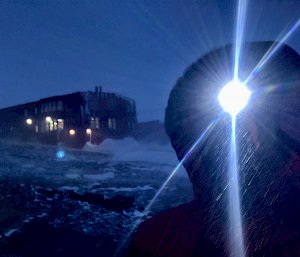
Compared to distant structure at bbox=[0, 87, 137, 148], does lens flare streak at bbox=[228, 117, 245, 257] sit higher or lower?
lower

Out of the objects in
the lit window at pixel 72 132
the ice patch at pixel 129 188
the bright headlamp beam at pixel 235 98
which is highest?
the lit window at pixel 72 132

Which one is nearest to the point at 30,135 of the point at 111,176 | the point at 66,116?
the point at 66,116

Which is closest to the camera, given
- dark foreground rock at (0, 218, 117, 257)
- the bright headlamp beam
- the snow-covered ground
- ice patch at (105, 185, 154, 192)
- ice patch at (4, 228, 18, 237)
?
the bright headlamp beam

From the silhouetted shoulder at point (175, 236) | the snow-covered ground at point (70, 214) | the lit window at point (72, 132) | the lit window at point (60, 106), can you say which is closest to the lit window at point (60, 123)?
the lit window at point (60, 106)

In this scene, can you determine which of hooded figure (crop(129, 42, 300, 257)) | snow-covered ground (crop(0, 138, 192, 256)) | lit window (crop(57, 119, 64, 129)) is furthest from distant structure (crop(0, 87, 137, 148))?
hooded figure (crop(129, 42, 300, 257))

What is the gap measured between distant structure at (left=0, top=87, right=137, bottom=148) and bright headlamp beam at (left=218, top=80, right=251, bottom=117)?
1273 inches

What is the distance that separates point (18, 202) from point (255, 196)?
6.86 meters

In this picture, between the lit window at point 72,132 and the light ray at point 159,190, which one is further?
the lit window at point 72,132

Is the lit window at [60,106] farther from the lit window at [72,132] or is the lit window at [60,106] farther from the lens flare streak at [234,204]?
the lens flare streak at [234,204]

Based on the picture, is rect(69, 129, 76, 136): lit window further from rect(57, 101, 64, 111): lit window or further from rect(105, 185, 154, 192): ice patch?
rect(105, 185, 154, 192): ice patch

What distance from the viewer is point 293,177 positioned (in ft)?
4.34

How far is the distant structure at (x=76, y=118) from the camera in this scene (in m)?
33.1

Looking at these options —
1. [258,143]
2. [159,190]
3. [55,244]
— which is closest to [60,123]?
[159,190]

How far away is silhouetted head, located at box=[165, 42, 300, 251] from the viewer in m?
1.35
